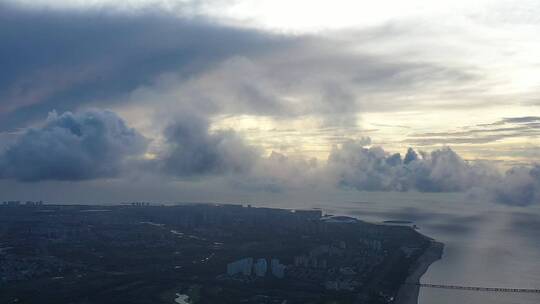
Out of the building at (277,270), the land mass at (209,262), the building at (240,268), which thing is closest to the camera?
the land mass at (209,262)

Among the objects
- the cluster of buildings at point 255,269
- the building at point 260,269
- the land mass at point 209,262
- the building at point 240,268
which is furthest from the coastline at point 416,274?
the building at point 240,268

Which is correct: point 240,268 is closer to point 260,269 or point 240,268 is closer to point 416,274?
point 260,269

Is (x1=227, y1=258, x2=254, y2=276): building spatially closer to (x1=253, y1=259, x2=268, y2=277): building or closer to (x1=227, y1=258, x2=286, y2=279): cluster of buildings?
(x1=227, y1=258, x2=286, y2=279): cluster of buildings

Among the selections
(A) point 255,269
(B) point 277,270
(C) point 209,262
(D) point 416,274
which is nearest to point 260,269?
(A) point 255,269

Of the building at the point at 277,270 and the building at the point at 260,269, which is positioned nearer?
the building at the point at 277,270

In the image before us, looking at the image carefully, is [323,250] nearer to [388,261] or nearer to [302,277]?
[388,261]

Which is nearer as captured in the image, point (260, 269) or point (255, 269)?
point (260, 269)

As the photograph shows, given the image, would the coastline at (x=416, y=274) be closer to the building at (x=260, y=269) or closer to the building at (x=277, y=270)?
the building at (x=277, y=270)

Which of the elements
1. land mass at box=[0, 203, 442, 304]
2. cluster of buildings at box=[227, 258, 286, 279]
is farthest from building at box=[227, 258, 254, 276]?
land mass at box=[0, 203, 442, 304]

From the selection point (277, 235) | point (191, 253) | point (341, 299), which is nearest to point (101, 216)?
point (277, 235)
